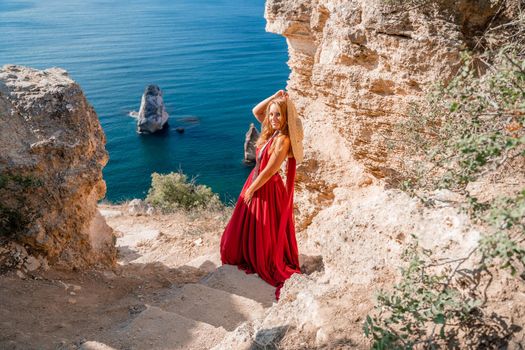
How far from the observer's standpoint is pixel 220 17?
6900 centimetres

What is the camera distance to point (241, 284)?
15.0ft

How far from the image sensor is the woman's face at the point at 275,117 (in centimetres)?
439

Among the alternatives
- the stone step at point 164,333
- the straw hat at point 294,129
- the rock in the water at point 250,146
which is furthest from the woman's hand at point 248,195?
the rock in the water at point 250,146

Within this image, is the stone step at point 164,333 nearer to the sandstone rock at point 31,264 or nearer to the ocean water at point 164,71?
the sandstone rock at point 31,264

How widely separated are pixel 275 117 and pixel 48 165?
88.3 inches

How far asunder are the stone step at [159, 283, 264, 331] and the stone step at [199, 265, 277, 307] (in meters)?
0.31

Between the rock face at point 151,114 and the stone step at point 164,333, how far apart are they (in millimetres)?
28052

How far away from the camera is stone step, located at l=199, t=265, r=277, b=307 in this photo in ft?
14.3

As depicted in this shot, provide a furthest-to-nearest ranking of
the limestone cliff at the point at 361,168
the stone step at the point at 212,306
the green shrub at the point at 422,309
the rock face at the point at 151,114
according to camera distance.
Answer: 1. the rock face at the point at 151,114
2. the stone step at the point at 212,306
3. the limestone cliff at the point at 361,168
4. the green shrub at the point at 422,309

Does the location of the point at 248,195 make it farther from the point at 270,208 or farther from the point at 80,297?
the point at 80,297

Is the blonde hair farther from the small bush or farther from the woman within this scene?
the small bush

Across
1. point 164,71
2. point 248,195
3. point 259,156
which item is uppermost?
point 259,156

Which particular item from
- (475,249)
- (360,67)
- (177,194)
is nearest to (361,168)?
(360,67)

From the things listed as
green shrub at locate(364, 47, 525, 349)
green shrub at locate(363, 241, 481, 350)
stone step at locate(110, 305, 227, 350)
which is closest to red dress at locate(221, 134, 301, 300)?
stone step at locate(110, 305, 227, 350)
